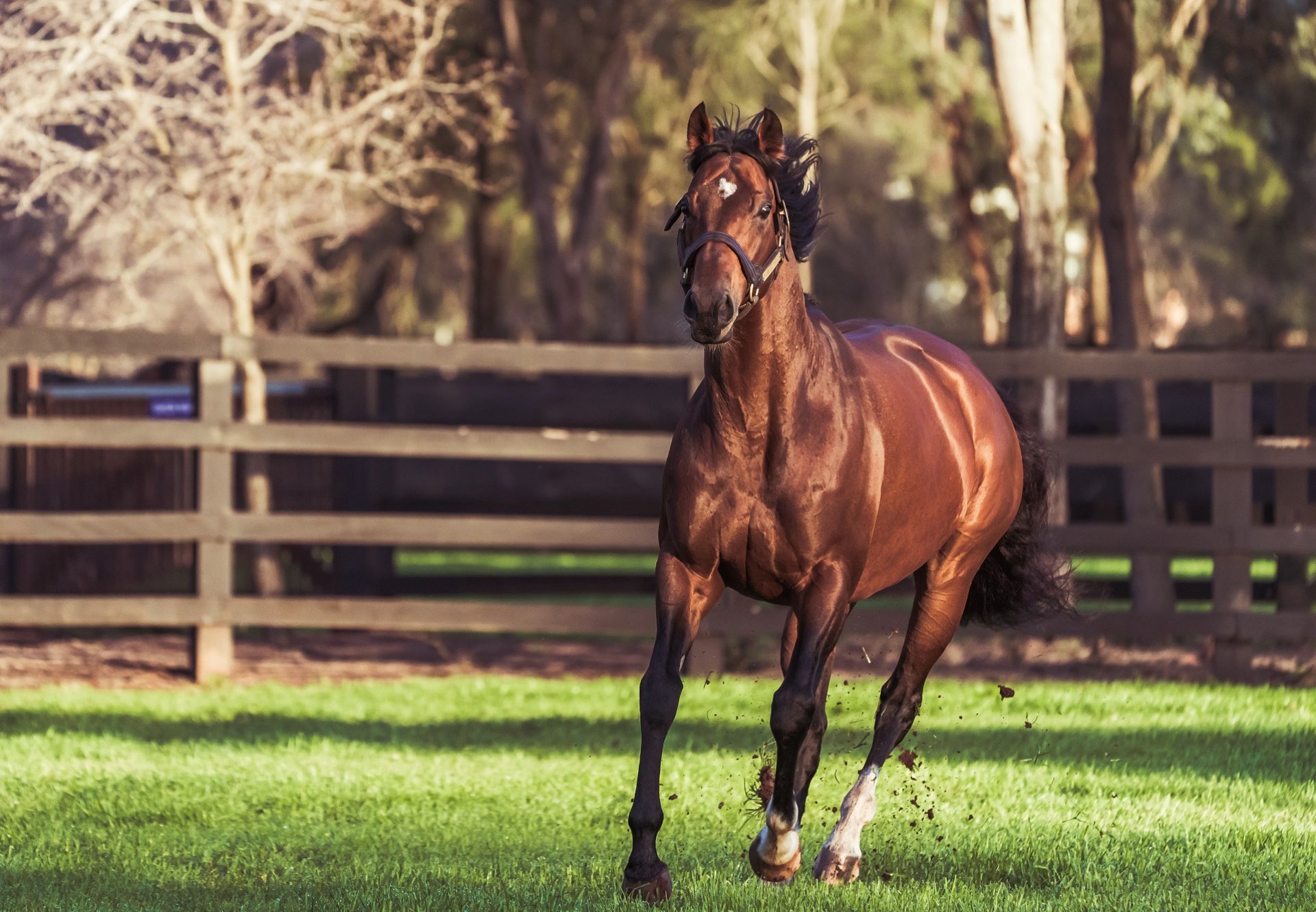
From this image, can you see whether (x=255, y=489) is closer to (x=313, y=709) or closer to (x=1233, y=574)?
(x=313, y=709)

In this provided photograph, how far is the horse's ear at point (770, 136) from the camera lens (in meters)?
5.34

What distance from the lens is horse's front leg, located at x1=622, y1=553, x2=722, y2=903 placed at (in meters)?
5.27

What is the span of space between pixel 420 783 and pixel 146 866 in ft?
5.55

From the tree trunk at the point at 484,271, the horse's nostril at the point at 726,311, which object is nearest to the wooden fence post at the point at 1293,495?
the horse's nostril at the point at 726,311

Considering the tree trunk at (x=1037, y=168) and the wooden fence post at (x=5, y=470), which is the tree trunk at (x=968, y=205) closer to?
the tree trunk at (x=1037, y=168)

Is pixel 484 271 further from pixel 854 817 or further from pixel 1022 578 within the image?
pixel 854 817

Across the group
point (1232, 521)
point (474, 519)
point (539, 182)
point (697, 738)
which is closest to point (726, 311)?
point (697, 738)

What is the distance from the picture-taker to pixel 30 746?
8156 millimetres

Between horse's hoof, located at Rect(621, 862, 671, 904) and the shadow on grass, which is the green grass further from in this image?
horse's hoof, located at Rect(621, 862, 671, 904)

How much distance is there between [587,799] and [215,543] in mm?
4240

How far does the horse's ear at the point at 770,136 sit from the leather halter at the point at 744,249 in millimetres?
125

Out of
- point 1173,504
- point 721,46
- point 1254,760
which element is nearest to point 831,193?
point 721,46

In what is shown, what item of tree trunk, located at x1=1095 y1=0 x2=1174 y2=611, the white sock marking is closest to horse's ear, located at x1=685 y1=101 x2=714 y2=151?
the white sock marking

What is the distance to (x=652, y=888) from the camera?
524 centimetres
